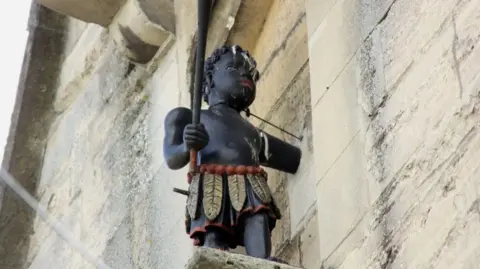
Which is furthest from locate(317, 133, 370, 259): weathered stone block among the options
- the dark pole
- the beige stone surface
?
the beige stone surface

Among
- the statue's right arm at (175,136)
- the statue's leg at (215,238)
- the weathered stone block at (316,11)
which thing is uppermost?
the weathered stone block at (316,11)

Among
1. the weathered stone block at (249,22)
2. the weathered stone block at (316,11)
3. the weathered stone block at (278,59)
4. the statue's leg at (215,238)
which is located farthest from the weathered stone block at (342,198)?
the weathered stone block at (249,22)

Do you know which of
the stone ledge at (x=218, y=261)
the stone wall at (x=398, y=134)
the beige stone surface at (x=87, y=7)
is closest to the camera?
the stone wall at (x=398, y=134)

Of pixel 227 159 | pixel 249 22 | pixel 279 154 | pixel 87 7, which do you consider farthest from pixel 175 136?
pixel 87 7

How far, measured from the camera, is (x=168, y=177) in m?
4.27

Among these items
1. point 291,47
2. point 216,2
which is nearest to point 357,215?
point 291,47

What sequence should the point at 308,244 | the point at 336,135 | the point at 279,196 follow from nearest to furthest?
the point at 336,135
the point at 308,244
the point at 279,196

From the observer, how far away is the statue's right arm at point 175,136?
10.5 feet

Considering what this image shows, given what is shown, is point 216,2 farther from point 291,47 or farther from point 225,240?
point 225,240

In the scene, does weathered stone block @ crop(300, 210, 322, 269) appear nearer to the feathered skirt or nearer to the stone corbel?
the feathered skirt

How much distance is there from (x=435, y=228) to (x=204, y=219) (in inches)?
28.0

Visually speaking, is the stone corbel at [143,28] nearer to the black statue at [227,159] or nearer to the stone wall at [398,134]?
the black statue at [227,159]

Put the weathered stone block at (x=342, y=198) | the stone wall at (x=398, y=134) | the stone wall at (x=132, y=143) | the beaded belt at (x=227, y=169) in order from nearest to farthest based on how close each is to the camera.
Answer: the stone wall at (x=398, y=134)
the weathered stone block at (x=342, y=198)
the beaded belt at (x=227, y=169)
the stone wall at (x=132, y=143)

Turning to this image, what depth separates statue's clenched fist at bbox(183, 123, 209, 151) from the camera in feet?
10.0
